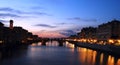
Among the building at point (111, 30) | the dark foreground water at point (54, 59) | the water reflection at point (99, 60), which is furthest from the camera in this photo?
the building at point (111, 30)

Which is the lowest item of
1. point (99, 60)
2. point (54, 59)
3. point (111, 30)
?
point (99, 60)

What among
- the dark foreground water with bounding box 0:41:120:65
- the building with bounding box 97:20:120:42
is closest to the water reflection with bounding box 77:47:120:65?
the dark foreground water with bounding box 0:41:120:65

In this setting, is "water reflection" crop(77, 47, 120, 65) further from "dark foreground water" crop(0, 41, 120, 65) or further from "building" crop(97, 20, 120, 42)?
"building" crop(97, 20, 120, 42)

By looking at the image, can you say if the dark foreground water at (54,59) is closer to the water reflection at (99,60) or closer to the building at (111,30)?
the water reflection at (99,60)

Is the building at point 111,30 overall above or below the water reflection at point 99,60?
above

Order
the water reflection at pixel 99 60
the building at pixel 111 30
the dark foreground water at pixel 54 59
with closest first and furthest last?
the dark foreground water at pixel 54 59, the water reflection at pixel 99 60, the building at pixel 111 30

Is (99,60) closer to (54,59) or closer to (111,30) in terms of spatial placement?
(54,59)

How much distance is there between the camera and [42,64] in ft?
166

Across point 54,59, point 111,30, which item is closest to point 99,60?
point 54,59

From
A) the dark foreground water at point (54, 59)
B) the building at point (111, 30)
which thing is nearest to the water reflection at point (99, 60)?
the dark foreground water at point (54, 59)

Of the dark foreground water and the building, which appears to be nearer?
the dark foreground water

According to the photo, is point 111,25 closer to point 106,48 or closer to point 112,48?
point 106,48

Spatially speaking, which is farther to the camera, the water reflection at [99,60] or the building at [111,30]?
the building at [111,30]

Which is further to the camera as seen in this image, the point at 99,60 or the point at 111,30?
the point at 111,30
